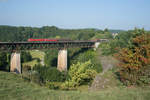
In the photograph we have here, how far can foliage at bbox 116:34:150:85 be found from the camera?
19.9 metres

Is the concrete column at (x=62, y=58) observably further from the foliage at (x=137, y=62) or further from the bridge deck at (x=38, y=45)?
the foliage at (x=137, y=62)

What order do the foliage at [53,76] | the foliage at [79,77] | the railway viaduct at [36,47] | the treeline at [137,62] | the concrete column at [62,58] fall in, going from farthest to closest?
the concrete column at [62,58] → the foliage at [53,76] → the railway viaduct at [36,47] → the foliage at [79,77] → the treeline at [137,62]

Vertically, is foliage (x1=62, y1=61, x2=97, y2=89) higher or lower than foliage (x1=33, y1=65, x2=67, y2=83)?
higher

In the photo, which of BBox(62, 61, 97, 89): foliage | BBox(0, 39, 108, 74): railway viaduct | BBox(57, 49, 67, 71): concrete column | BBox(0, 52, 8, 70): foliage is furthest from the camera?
BBox(0, 52, 8, 70): foliage

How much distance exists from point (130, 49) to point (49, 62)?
2045 inches

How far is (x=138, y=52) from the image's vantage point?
21.0 metres

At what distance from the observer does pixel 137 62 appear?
20359mm

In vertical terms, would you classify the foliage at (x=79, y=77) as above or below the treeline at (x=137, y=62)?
below

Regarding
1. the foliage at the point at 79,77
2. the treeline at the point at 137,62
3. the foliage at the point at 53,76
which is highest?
the treeline at the point at 137,62

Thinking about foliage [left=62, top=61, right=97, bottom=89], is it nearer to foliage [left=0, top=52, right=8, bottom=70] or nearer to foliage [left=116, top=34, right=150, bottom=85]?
foliage [left=116, top=34, right=150, bottom=85]

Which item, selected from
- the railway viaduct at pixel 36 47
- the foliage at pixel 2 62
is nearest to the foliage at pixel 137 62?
the railway viaduct at pixel 36 47

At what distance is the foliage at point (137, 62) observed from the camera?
65.4 ft

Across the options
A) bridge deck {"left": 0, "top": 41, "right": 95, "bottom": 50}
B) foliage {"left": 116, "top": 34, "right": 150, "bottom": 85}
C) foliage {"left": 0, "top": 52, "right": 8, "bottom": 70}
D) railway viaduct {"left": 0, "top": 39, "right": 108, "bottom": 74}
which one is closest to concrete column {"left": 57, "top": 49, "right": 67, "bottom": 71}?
railway viaduct {"left": 0, "top": 39, "right": 108, "bottom": 74}

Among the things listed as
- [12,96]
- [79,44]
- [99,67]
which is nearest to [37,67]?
[79,44]
